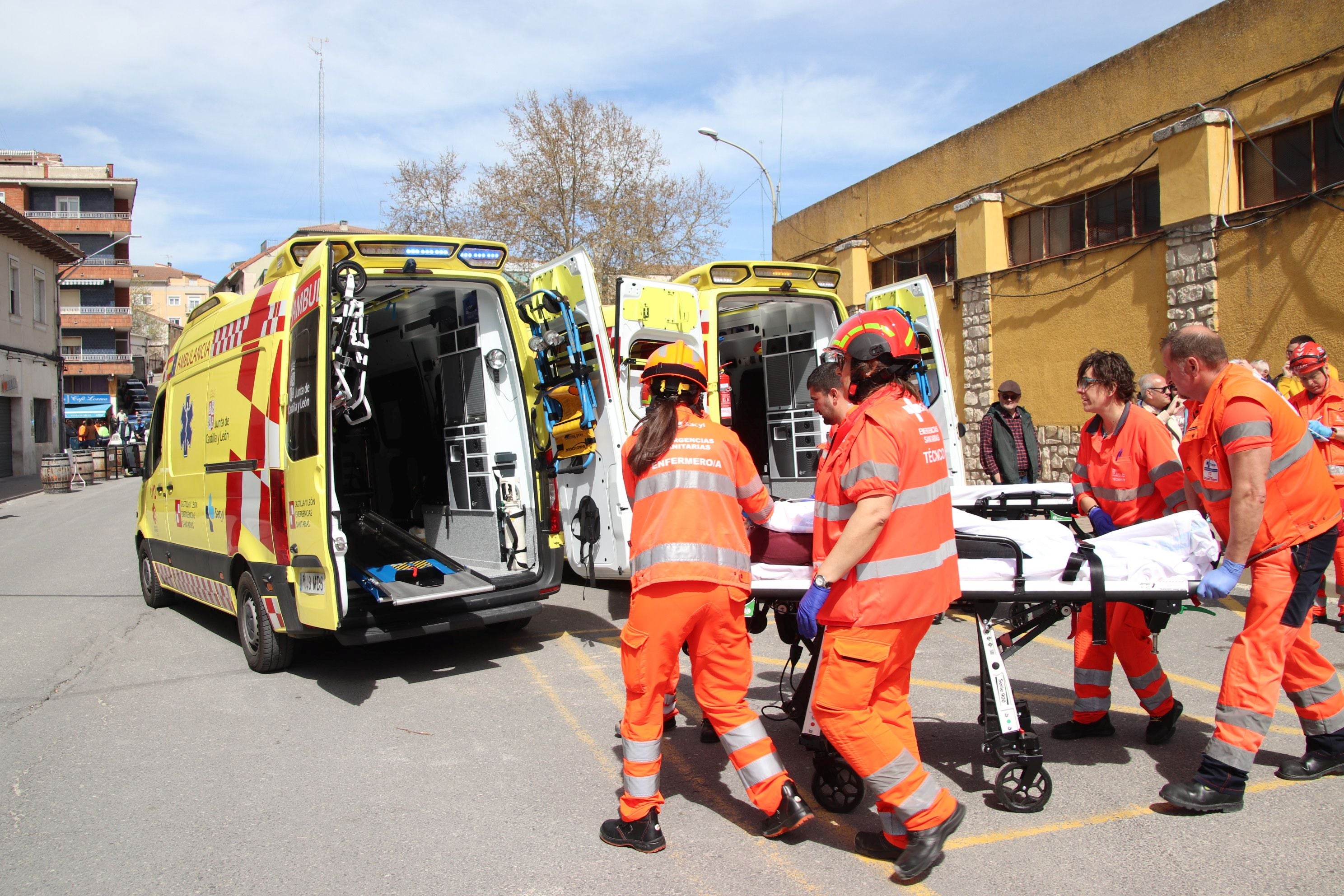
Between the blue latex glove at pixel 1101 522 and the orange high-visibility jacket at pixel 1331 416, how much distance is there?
3116 millimetres

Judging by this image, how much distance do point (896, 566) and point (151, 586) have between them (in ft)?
24.7

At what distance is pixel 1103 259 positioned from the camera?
1205 centimetres

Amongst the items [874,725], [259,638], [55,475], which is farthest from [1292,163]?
[55,475]

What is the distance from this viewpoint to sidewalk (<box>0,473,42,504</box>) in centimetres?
2202

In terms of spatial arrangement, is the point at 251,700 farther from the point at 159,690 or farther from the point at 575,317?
the point at 575,317

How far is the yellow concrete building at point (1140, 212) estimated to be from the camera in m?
9.64

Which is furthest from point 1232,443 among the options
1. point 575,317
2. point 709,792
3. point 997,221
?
point 997,221

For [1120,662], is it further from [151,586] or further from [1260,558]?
[151,586]

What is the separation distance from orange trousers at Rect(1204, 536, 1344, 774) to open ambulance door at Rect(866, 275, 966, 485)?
384cm

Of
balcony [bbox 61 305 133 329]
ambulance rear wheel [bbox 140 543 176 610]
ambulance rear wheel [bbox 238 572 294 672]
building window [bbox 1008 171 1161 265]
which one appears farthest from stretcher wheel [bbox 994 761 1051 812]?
balcony [bbox 61 305 133 329]

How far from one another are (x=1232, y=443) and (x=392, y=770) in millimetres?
3834

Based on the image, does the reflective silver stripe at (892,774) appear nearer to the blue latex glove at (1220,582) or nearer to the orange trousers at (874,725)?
the orange trousers at (874,725)

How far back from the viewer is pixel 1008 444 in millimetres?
8805

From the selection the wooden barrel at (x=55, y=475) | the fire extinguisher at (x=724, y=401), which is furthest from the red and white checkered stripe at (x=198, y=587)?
the wooden barrel at (x=55, y=475)
